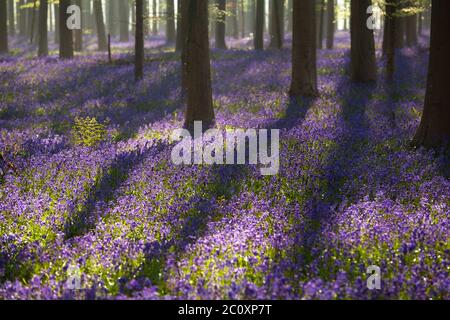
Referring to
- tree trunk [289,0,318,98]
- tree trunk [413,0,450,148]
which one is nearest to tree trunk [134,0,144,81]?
tree trunk [289,0,318,98]

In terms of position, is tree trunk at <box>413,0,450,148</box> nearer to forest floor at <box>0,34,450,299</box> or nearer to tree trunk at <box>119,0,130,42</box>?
forest floor at <box>0,34,450,299</box>

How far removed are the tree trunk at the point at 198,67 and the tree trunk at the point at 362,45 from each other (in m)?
6.83

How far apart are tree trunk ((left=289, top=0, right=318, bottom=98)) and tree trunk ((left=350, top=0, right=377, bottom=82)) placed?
2.28m

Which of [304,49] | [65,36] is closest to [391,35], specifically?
[304,49]

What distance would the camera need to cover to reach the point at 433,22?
363 inches

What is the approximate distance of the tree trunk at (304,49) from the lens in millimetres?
15227

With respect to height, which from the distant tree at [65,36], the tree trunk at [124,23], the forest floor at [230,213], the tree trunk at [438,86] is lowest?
the forest floor at [230,213]

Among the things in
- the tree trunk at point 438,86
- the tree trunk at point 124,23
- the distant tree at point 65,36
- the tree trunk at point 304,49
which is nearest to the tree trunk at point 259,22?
the distant tree at point 65,36

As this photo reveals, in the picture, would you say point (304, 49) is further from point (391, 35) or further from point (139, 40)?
point (139, 40)

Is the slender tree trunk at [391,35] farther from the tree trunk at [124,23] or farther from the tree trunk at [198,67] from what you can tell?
the tree trunk at [124,23]

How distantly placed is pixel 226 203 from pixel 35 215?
234 centimetres

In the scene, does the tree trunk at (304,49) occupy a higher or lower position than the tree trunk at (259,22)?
lower

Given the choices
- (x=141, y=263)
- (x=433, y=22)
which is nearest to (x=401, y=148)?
(x=433, y=22)

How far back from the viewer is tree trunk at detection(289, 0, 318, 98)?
1523cm
